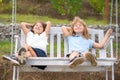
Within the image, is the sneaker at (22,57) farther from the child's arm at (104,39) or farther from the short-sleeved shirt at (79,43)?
the child's arm at (104,39)

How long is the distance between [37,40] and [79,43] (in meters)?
0.49

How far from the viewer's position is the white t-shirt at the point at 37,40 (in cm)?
529

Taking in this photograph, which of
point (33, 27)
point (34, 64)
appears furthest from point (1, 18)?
point (34, 64)

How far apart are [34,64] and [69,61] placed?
373mm

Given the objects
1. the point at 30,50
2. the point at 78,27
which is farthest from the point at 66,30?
the point at 30,50

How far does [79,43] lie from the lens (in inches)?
207

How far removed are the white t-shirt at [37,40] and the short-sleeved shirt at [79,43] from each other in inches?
11.8

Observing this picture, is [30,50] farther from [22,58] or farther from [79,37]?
[79,37]

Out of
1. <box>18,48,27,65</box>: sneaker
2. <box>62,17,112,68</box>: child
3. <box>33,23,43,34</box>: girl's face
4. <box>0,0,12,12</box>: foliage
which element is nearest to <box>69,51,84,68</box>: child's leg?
<box>62,17,112,68</box>: child

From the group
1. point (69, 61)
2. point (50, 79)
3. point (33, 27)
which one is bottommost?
point (50, 79)

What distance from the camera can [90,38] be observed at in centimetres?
553

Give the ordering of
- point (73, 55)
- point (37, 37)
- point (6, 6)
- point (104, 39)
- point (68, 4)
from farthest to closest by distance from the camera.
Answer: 1. point (6, 6)
2. point (68, 4)
3. point (37, 37)
4. point (104, 39)
5. point (73, 55)

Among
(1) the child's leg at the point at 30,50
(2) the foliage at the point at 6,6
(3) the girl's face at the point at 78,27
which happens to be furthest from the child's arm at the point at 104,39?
(2) the foliage at the point at 6,6

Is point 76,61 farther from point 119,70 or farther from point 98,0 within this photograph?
point 98,0
